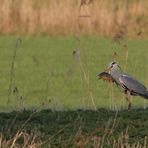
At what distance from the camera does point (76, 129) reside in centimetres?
768

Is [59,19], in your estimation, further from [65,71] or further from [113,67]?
[113,67]

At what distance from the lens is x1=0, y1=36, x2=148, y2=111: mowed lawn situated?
403 inches

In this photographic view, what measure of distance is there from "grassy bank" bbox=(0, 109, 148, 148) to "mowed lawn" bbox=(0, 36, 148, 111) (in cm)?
73

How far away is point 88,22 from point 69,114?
13453 mm

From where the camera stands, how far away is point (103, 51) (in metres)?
18.8

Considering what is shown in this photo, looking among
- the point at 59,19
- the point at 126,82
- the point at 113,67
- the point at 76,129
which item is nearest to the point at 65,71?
the point at 59,19

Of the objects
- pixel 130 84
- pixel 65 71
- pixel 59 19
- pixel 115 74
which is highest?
pixel 59 19

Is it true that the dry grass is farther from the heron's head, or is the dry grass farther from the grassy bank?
the grassy bank

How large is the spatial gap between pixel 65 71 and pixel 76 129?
848 cm

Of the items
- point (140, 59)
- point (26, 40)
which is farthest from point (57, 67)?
point (26, 40)

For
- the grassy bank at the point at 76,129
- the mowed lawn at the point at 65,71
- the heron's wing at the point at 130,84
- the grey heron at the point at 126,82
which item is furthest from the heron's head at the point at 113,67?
the grassy bank at the point at 76,129

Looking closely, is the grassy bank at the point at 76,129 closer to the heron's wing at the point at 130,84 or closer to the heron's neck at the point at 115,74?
the heron's wing at the point at 130,84

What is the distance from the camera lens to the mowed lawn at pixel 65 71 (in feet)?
33.6

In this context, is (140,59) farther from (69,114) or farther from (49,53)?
(69,114)
